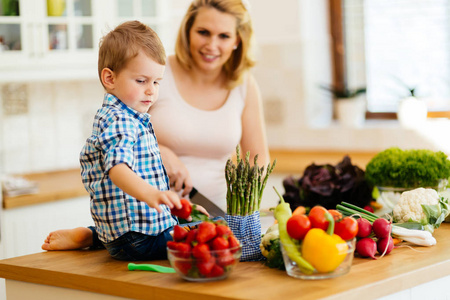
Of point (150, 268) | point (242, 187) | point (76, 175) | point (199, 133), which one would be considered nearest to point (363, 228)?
point (242, 187)

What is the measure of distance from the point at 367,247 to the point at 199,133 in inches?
42.0

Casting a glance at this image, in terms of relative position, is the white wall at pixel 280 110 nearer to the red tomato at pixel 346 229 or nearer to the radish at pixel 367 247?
the radish at pixel 367 247

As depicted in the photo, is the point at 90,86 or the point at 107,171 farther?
the point at 90,86

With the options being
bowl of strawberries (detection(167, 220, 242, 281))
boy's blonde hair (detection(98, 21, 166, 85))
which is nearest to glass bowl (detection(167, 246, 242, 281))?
bowl of strawberries (detection(167, 220, 242, 281))

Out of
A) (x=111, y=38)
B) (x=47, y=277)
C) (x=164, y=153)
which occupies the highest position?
(x=111, y=38)

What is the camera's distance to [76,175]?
4.07m

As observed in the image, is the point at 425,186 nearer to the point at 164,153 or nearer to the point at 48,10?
the point at 164,153

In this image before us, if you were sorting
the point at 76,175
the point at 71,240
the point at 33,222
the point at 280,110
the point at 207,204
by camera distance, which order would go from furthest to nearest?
the point at 280,110, the point at 76,175, the point at 33,222, the point at 207,204, the point at 71,240

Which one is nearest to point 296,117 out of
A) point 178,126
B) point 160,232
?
point 178,126

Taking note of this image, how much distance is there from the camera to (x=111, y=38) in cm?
160

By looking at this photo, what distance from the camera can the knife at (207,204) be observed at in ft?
6.88

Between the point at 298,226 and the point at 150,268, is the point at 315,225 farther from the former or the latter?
the point at 150,268

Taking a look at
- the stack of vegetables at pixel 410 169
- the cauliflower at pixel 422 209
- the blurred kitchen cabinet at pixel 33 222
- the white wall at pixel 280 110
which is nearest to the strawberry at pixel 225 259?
the cauliflower at pixel 422 209

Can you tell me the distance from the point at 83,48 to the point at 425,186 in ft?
7.66
